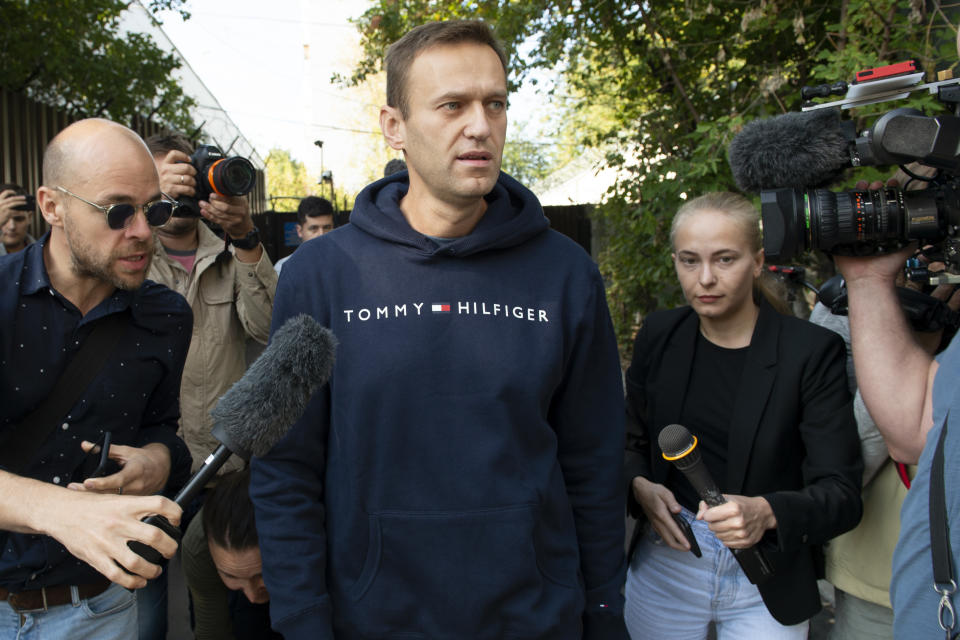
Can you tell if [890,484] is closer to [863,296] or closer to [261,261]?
[863,296]

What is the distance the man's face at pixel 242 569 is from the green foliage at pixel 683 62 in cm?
374

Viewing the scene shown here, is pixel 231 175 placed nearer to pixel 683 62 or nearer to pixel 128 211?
pixel 128 211

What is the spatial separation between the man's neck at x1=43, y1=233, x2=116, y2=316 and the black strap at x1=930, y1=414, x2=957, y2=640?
7.23ft

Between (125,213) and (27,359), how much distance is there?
48cm

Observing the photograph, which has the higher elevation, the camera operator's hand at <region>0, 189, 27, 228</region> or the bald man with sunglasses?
the camera operator's hand at <region>0, 189, 27, 228</region>

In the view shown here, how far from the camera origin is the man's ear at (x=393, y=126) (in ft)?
6.66

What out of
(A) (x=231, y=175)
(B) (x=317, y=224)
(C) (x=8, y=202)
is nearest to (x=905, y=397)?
(A) (x=231, y=175)

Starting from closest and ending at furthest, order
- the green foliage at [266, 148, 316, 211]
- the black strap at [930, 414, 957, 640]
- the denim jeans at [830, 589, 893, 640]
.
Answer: the black strap at [930, 414, 957, 640] < the denim jeans at [830, 589, 893, 640] < the green foliage at [266, 148, 316, 211]

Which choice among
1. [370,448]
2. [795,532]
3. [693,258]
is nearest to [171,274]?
[370,448]

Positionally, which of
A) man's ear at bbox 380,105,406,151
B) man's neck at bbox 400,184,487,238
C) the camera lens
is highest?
the camera lens

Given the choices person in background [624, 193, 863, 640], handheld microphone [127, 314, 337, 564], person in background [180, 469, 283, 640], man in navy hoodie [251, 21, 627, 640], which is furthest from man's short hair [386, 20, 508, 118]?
person in background [180, 469, 283, 640]

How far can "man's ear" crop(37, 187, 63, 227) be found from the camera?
7.07 ft

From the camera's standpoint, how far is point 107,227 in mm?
2129

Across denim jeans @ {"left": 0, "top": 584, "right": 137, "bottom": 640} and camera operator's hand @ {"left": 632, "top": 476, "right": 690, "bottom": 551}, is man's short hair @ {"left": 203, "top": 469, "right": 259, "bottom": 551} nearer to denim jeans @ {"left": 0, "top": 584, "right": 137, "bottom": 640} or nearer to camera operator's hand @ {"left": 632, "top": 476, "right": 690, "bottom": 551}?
denim jeans @ {"left": 0, "top": 584, "right": 137, "bottom": 640}
